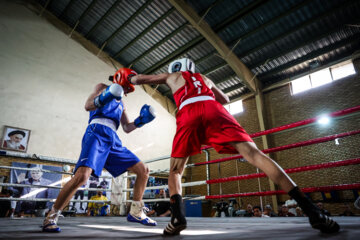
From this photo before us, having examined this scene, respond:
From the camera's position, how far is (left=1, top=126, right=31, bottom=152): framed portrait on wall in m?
6.56

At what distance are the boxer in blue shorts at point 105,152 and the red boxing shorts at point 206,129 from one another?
54 centimetres

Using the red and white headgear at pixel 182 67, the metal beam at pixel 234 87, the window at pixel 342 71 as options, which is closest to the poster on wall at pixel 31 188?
the red and white headgear at pixel 182 67

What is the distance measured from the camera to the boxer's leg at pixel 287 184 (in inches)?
38.3

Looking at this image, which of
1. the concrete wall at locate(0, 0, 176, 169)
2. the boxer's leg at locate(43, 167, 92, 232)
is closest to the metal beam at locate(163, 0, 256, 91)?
the concrete wall at locate(0, 0, 176, 169)

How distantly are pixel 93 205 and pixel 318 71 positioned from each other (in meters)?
8.48

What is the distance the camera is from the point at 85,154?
161 centimetres

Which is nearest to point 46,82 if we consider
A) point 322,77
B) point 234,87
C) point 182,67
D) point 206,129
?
point 234,87

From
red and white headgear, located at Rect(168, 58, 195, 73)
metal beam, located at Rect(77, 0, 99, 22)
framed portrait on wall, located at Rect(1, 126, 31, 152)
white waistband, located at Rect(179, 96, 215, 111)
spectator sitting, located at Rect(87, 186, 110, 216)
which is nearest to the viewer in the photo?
white waistband, located at Rect(179, 96, 215, 111)

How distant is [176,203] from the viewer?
122 cm

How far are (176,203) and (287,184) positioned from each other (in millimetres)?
545

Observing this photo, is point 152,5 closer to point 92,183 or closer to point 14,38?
point 14,38

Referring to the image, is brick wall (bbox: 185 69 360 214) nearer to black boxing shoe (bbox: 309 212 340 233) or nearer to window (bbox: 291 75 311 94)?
window (bbox: 291 75 311 94)

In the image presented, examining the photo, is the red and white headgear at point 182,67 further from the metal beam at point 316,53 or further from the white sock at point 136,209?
the metal beam at point 316,53

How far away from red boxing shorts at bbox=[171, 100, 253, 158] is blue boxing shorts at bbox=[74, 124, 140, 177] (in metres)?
0.62
